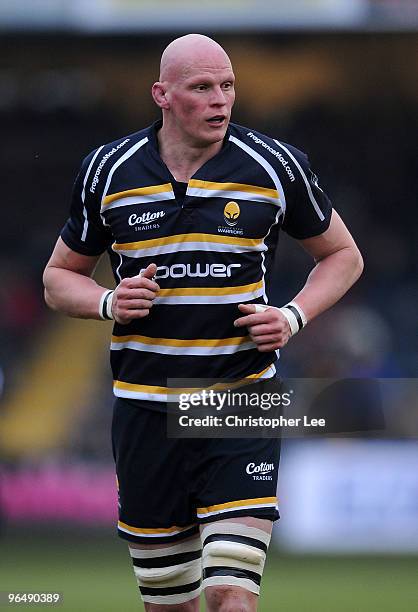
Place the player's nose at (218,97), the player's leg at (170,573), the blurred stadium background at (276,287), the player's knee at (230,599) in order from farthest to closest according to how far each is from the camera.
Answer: the blurred stadium background at (276,287), the player's leg at (170,573), the player's nose at (218,97), the player's knee at (230,599)

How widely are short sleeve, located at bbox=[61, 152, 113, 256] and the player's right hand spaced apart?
0.43 meters

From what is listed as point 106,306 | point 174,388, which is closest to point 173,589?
point 174,388

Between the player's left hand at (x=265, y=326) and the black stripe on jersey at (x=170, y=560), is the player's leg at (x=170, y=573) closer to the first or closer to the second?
the black stripe on jersey at (x=170, y=560)

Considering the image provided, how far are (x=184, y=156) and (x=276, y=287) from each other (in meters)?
12.0

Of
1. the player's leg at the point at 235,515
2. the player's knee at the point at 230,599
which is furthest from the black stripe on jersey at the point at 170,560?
the player's knee at the point at 230,599

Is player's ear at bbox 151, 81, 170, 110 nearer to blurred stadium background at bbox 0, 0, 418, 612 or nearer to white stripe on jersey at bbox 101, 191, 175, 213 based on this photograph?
white stripe on jersey at bbox 101, 191, 175, 213

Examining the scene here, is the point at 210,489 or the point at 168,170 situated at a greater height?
the point at 168,170

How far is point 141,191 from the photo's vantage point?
18.2ft

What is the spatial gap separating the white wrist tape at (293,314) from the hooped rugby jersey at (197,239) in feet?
0.29

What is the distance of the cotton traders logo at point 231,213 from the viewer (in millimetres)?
5457

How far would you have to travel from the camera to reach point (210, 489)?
5.41 m

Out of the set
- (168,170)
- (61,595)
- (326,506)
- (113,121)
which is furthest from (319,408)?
(113,121)

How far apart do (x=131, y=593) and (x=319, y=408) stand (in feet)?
16.3

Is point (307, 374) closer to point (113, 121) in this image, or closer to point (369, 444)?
point (369, 444)
